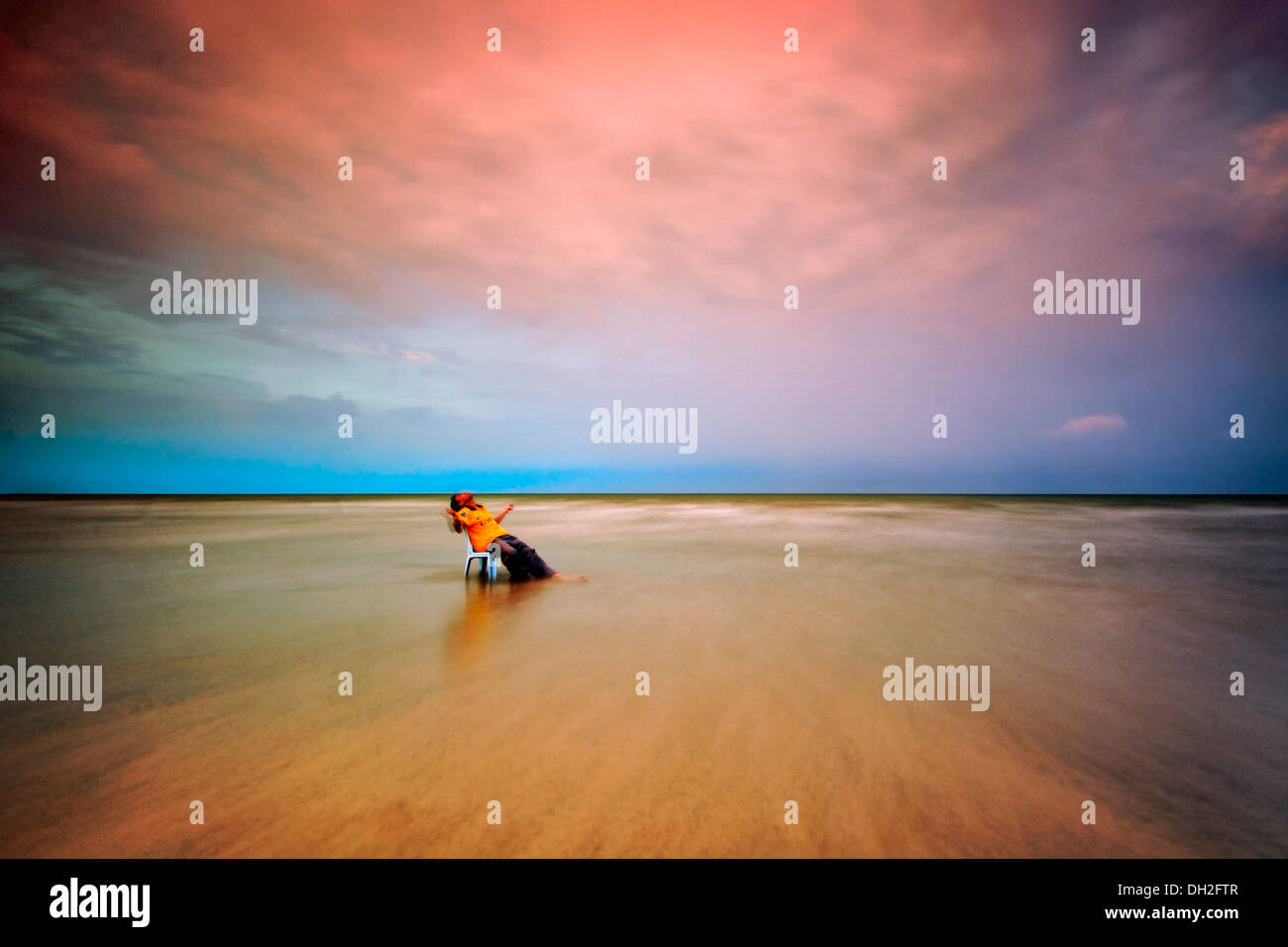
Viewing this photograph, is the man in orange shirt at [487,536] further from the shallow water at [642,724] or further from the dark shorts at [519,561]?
the shallow water at [642,724]

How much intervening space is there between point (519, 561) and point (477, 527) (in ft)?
2.90

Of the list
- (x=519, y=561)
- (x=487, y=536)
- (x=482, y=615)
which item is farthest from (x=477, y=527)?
(x=482, y=615)

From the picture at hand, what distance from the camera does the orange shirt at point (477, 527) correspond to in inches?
330

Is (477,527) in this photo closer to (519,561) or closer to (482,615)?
(519,561)

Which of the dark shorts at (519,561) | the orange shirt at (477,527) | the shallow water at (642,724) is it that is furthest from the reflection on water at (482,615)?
the orange shirt at (477,527)

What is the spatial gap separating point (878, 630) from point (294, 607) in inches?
288

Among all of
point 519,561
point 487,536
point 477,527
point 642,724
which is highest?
point 477,527

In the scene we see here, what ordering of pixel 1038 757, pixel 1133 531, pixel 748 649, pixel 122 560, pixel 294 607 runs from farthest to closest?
pixel 1133 531, pixel 122 560, pixel 294 607, pixel 748 649, pixel 1038 757

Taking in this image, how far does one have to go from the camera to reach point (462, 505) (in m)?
8.36

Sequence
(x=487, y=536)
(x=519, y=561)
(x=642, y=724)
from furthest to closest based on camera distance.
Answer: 1. (x=519, y=561)
2. (x=487, y=536)
3. (x=642, y=724)

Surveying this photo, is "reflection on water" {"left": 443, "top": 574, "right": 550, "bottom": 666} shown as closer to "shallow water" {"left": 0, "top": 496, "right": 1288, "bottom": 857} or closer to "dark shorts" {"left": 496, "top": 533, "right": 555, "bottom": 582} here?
"shallow water" {"left": 0, "top": 496, "right": 1288, "bottom": 857}

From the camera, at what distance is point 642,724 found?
3.50m
